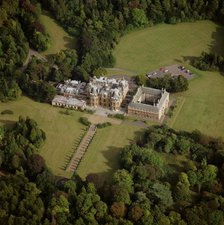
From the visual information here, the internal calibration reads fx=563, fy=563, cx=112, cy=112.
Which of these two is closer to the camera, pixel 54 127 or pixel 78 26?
pixel 54 127

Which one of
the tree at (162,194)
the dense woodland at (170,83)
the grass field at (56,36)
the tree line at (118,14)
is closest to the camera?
the tree at (162,194)

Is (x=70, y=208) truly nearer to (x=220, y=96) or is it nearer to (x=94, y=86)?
(x=94, y=86)

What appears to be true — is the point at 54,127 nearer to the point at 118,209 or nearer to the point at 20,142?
the point at 20,142

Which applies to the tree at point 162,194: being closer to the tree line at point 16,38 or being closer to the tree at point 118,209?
the tree at point 118,209

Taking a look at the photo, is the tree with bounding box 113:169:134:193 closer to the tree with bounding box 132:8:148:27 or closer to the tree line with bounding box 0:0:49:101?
the tree line with bounding box 0:0:49:101

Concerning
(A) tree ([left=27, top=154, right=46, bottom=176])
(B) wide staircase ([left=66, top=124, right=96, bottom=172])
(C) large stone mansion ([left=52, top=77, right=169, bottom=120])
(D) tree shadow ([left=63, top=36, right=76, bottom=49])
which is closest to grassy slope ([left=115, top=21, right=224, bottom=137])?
(C) large stone mansion ([left=52, top=77, right=169, bottom=120])

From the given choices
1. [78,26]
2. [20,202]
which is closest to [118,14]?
[78,26]

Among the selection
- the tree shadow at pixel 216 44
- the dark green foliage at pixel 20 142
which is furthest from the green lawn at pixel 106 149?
the tree shadow at pixel 216 44
